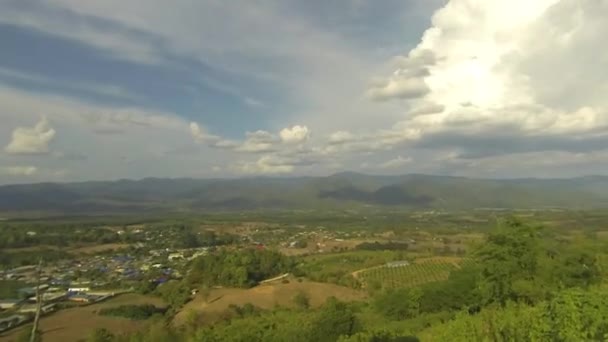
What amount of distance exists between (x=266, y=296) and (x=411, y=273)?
905 inches

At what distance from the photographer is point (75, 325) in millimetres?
43250

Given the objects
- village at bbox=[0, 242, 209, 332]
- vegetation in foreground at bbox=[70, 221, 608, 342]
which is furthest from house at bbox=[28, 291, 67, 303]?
vegetation in foreground at bbox=[70, 221, 608, 342]

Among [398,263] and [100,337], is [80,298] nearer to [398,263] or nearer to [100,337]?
[100,337]

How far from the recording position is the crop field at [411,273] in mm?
59219

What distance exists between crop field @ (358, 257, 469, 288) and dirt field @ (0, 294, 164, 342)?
2823 cm

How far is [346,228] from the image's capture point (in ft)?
484

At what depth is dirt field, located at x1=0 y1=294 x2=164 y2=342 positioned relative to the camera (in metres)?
39.3

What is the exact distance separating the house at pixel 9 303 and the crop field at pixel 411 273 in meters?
38.2

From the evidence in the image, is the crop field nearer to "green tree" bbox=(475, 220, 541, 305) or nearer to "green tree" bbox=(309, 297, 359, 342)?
"green tree" bbox=(475, 220, 541, 305)

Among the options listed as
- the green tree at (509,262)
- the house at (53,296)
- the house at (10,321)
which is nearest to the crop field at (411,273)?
the green tree at (509,262)

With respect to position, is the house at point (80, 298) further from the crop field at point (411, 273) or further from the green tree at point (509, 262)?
the green tree at point (509, 262)

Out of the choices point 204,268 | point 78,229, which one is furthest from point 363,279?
point 78,229

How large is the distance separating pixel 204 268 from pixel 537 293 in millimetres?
44056

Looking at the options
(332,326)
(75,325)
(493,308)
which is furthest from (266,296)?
(493,308)
